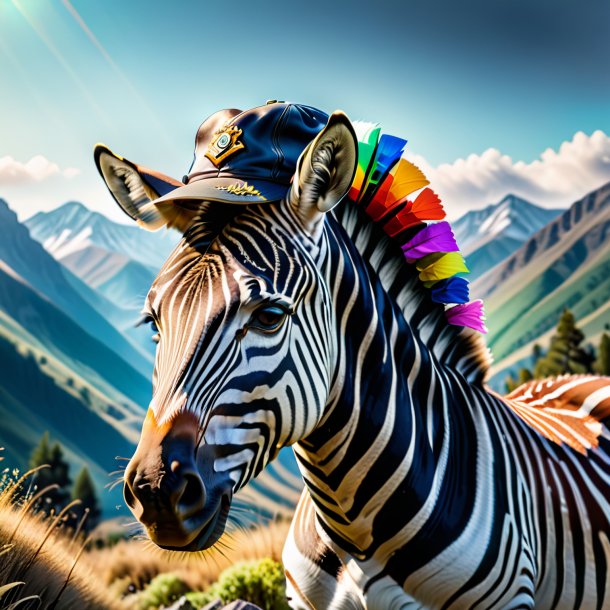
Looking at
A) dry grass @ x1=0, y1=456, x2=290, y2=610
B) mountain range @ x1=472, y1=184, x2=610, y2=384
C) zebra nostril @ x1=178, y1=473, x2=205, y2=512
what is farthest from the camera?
mountain range @ x1=472, y1=184, x2=610, y2=384

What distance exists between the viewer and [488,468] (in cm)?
209

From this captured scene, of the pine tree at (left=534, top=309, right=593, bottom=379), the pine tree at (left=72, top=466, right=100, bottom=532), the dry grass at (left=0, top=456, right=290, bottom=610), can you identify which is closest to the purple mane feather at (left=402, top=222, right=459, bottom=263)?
the dry grass at (left=0, top=456, right=290, bottom=610)

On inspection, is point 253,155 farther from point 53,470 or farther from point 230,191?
point 53,470

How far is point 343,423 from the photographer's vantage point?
73.3 inches

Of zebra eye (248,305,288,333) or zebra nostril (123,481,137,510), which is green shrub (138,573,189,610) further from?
zebra eye (248,305,288,333)

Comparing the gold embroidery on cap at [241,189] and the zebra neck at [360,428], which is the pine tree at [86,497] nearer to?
the zebra neck at [360,428]

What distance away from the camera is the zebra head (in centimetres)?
145

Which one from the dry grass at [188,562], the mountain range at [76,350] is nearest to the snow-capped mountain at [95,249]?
the mountain range at [76,350]

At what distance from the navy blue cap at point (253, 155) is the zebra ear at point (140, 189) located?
9cm

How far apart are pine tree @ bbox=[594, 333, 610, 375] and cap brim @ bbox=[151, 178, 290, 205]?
39.3 ft

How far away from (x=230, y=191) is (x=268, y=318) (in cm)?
39

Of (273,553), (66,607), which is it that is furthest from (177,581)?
(66,607)

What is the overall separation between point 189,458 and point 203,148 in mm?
1155

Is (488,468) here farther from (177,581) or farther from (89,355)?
(89,355)
